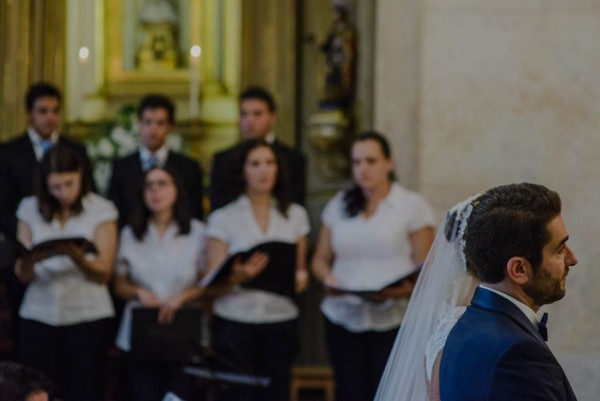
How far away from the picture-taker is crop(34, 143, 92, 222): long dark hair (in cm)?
681

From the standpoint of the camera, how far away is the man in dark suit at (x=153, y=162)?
7.66 m

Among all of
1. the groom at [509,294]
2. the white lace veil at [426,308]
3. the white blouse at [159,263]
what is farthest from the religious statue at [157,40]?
the groom at [509,294]

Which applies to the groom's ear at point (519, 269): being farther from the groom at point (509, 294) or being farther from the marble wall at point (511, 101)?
the marble wall at point (511, 101)

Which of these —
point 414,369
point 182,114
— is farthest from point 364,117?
point 414,369

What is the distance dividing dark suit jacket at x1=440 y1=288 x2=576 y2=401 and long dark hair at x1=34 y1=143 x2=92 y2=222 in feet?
12.6

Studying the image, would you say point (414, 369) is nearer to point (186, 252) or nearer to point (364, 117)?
point (186, 252)

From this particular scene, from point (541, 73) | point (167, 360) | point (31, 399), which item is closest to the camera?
point (31, 399)

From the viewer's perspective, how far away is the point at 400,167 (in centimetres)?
746

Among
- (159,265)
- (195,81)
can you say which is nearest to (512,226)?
(159,265)

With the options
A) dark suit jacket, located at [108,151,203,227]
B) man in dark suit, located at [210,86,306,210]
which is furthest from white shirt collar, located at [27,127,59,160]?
man in dark suit, located at [210,86,306,210]

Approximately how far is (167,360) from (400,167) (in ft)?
5.71

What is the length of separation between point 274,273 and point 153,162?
4.76 feet

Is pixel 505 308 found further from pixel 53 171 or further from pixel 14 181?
pixel 14 181

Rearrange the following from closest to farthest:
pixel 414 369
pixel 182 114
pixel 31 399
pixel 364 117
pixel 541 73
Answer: pixel 31 399, pixel 414 369, pixel 541 73, pixel 364 117, pixel 182 114
